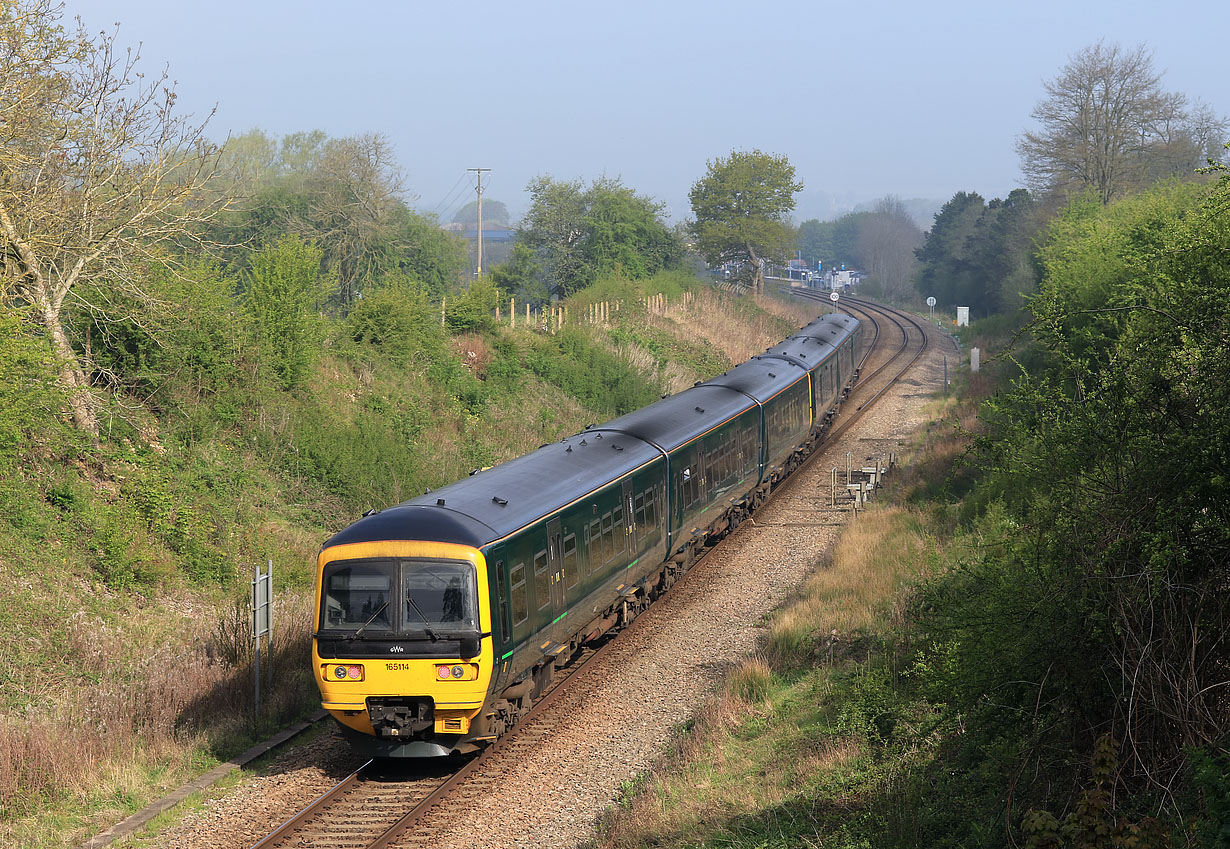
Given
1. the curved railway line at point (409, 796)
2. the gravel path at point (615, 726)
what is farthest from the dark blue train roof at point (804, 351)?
the curved railway line at point (409, 796)

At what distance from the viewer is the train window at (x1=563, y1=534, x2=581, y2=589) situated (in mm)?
13438

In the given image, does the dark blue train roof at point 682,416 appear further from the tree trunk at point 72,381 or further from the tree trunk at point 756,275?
the tree trunk at point 756,275

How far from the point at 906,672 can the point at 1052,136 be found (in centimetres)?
4685

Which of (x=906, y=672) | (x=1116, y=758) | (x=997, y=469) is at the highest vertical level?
(x=997, y=469)

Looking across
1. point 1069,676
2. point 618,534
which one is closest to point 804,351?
point 618,534

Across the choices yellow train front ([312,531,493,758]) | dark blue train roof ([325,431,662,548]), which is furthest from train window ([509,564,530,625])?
yellow train front ([312,531,493,758])

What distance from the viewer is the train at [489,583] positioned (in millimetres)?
10922

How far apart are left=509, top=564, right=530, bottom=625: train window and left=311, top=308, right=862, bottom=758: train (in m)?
0.02

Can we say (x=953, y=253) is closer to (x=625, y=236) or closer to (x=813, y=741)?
(x=625, y=236)

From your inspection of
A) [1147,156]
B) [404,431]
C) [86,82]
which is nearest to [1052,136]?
[1147,156]

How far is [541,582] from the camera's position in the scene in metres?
12.6

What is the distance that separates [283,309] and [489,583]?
14.1 metres

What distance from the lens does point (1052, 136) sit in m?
51.3

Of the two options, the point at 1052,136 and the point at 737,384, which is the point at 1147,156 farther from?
the point at 737,384
